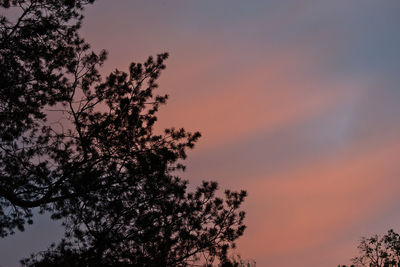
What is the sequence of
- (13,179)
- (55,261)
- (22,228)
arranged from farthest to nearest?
1. (22,228)
2. (13,179)
3. (55,261)

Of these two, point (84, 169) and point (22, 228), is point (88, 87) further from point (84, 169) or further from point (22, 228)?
point (22, 228)

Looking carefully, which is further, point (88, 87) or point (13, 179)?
point (88, 87)

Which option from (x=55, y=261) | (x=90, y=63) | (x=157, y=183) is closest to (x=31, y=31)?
(x=90, y=63)

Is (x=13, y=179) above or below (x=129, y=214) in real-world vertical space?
above

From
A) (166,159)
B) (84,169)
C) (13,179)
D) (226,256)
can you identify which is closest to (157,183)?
(166,159)

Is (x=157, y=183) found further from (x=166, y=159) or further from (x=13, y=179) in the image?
(x=13, y=179)

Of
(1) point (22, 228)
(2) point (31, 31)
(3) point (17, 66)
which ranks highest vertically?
(2) point (31, 31)

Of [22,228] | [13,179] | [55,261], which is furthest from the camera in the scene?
[22,228]

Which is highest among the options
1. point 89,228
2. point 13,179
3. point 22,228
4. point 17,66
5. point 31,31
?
point 31,31

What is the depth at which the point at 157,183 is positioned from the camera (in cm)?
641

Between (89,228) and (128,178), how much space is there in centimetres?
104

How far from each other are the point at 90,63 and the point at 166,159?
230 cm

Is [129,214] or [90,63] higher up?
[90,63]

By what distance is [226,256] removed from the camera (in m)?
6.46
